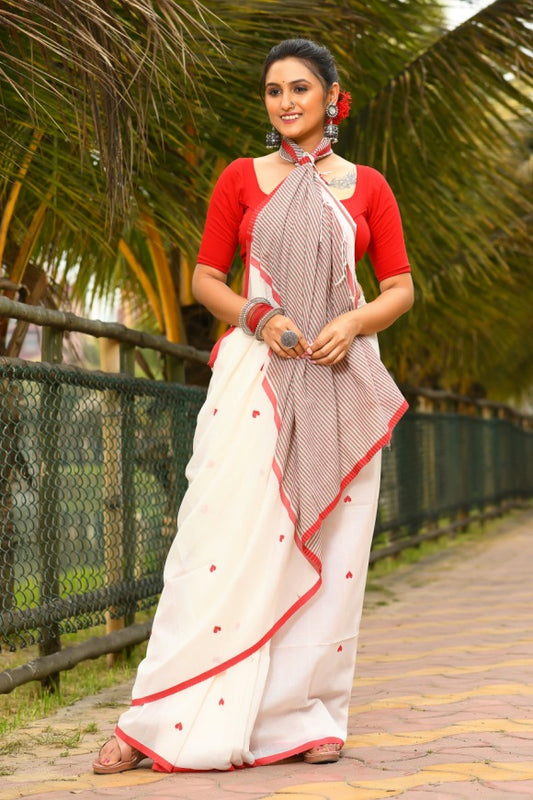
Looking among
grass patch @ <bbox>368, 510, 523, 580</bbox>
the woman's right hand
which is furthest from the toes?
grass patch @ <bbox>368, 510, 523, 580</bbox>

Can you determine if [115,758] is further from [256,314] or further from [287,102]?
[287,102]

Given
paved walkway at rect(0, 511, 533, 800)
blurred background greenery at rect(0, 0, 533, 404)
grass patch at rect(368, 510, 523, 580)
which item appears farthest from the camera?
grass patch at rect(368, 510, 523, 580)

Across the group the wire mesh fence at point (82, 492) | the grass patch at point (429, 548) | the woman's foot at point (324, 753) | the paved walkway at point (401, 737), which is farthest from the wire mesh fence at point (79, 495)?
the grass patch at point (429, 548)

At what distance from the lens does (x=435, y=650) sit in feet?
16.8

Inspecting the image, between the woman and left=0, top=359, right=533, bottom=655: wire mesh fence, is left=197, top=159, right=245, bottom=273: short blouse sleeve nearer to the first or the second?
the woman

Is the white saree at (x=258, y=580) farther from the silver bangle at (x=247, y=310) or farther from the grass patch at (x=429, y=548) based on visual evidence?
the grass patch at (x=429, y=548)

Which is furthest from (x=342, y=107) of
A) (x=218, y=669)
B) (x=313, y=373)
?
(x=218, y=669)

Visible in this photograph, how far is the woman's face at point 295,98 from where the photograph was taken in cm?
316

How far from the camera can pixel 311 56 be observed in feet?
10.4

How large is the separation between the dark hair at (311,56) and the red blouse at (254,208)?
0.84 ft

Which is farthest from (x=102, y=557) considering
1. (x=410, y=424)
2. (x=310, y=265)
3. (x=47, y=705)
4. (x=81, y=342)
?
(x=410, y=424)

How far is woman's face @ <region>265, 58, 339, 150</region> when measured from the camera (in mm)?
3156

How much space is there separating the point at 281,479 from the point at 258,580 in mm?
256

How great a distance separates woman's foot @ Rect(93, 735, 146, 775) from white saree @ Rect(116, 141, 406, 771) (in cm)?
3
